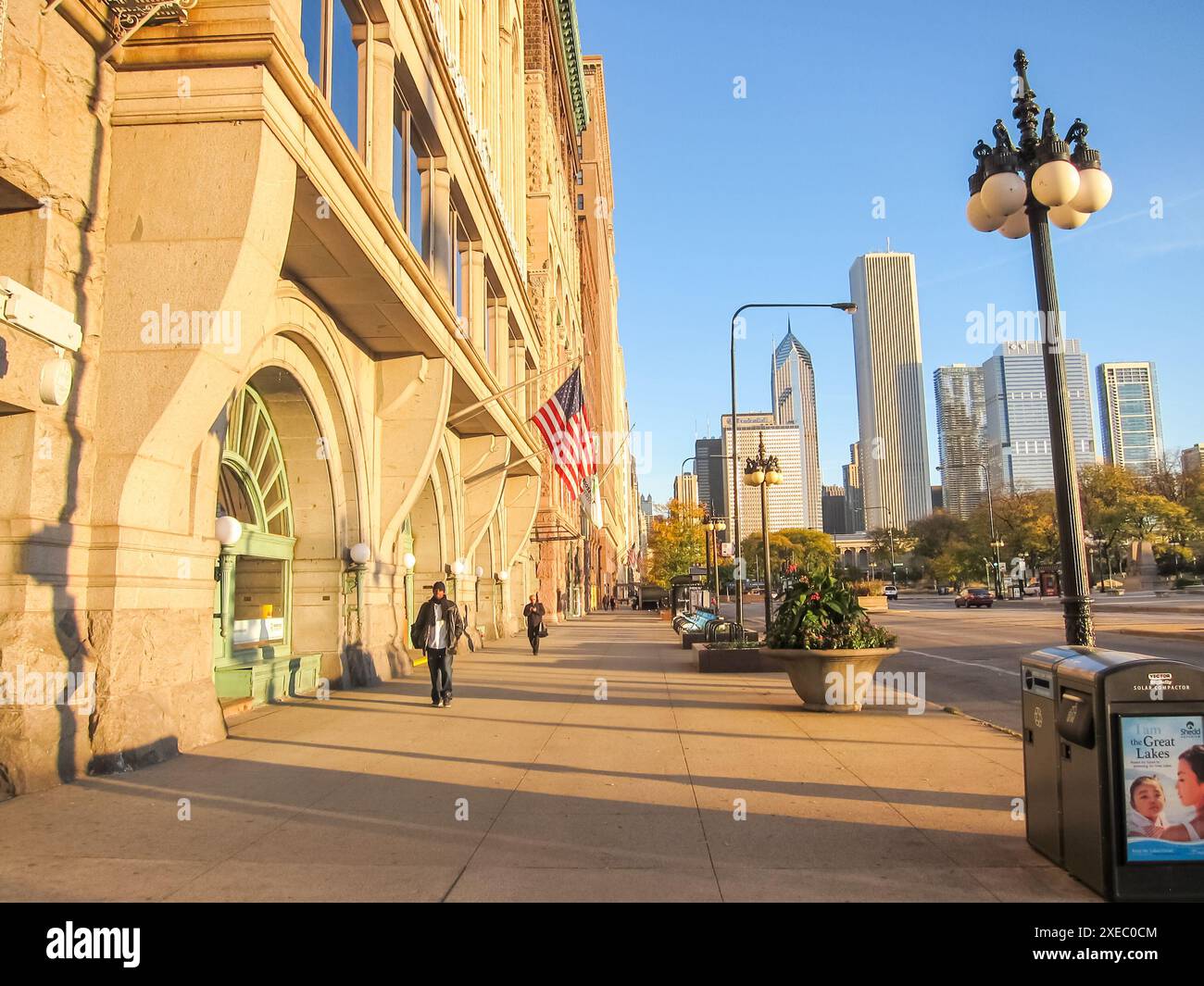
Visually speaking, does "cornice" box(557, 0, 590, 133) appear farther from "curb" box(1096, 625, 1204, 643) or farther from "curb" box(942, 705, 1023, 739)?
"curb" box(942, 705, 1023, 739)

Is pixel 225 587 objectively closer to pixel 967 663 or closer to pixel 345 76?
pixel 345 76

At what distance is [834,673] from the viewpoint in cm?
1215

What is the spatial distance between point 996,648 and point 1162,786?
65.8ft

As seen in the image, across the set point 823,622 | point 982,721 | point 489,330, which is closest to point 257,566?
point 823,622

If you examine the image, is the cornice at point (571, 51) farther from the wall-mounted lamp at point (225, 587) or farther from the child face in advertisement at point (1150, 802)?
the child face in advertisement at point (1150, 802)

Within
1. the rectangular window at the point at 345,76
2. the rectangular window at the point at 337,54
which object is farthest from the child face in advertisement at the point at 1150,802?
the rectangular window at the point at 345,76

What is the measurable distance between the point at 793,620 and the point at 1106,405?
207 meters

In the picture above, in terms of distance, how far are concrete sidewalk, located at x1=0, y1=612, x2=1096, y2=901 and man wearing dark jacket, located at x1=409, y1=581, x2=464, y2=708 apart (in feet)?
3.47

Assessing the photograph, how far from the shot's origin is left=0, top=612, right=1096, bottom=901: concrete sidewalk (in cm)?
518

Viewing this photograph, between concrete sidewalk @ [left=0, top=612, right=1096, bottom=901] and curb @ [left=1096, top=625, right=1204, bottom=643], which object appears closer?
concrete sidewalk @ [left=0, top=612, right=1096, bottom=901]

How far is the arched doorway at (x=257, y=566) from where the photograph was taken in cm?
1281

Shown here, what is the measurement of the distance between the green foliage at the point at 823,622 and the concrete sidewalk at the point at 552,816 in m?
0.94

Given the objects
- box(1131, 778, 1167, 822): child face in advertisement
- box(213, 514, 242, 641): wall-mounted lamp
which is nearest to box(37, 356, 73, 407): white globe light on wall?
box(213, 514, 242, 641): wall-mounted lamp
